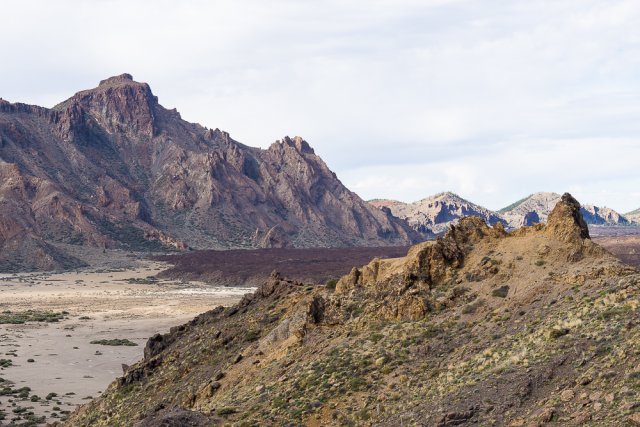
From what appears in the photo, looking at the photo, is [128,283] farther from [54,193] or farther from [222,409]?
[222,409]

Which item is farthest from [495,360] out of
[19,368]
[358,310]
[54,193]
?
[54,193]

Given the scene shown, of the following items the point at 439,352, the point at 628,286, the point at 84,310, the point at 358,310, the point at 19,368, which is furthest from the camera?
the point at 84,310

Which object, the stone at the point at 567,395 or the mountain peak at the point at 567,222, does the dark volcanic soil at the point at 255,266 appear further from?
the stone at the point at 567,395

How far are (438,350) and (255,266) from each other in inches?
4891

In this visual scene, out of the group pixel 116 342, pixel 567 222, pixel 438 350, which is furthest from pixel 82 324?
pixel 567 222

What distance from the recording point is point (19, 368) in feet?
161

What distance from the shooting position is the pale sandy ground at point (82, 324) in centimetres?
4528

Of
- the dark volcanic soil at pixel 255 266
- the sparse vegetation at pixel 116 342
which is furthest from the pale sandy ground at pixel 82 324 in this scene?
the dark volcanic soil at pixel 255 266

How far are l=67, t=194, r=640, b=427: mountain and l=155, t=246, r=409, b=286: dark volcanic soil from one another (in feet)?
268

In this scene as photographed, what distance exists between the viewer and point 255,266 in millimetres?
143625

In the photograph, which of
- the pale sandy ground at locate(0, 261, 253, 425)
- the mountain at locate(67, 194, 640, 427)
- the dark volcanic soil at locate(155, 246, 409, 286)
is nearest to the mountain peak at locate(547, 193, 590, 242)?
the mountain at locate(67, 194, 640, 427)

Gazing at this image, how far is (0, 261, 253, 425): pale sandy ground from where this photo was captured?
149 ft

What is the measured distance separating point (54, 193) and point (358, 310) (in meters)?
179

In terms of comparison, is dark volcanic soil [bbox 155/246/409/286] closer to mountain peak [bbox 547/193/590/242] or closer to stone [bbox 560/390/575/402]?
mountain peak [bbox 547/193/590/242]
